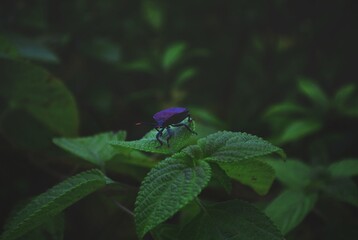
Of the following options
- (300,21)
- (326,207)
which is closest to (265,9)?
(300,21)

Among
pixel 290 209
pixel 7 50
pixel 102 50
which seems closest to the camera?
pixel 290 209

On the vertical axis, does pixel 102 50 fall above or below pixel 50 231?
above

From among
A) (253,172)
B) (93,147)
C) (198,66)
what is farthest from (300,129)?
(198,66)

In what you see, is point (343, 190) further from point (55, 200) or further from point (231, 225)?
point (55, 200)

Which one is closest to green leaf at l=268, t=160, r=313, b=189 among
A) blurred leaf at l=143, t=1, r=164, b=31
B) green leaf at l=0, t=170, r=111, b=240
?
green leaf at l=0, t=170, r=111, b=240

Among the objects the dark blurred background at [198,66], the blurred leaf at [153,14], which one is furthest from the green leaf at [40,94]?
the blurred leaf at [153,14]

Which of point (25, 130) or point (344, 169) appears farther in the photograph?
point (25, 130)

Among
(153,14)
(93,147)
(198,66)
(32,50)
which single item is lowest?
(93,147)
